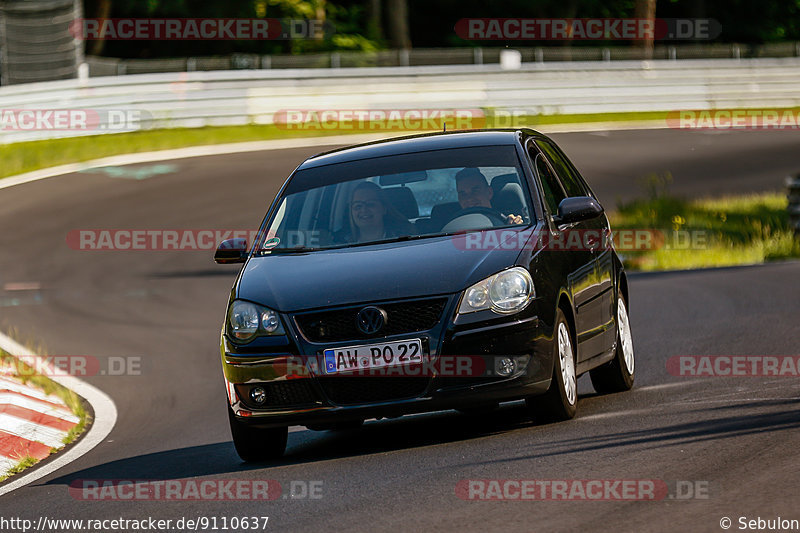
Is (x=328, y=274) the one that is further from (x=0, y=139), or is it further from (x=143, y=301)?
(x=0, y=139)

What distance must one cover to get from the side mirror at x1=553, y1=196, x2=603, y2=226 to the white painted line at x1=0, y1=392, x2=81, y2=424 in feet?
14.1

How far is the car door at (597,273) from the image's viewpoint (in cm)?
863

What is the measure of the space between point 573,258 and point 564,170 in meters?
1.41

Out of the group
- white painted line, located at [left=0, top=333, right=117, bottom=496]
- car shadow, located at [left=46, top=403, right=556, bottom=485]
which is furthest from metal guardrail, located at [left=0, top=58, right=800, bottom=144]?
car shadow, located at [left=46, top=403, right=556, bottom=485]

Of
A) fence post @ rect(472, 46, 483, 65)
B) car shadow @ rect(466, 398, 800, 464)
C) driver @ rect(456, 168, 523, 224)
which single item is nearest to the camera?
car shadow @ rect(466, 398, 800, 464)

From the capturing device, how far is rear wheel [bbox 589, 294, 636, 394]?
929 centimetres

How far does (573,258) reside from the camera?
8.33 meters

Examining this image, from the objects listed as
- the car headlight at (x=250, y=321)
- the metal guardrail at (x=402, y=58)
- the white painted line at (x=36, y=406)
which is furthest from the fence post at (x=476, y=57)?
the car headlight at (x=250, y=321)

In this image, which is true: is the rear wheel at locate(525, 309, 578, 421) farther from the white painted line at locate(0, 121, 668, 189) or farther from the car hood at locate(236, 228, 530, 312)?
the white painted line at locate(0, 121, 668, 189)

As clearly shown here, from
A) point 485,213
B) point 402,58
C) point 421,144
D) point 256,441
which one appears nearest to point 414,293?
point 485,213

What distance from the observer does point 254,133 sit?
99.6 ft

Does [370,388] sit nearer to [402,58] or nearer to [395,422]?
[395,422]

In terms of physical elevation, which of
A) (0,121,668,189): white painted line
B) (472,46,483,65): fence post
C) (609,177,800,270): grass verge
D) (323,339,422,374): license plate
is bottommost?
(609,177,800,270): grass verge

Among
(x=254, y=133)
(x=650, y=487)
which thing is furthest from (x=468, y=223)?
(x=254, y=133)
